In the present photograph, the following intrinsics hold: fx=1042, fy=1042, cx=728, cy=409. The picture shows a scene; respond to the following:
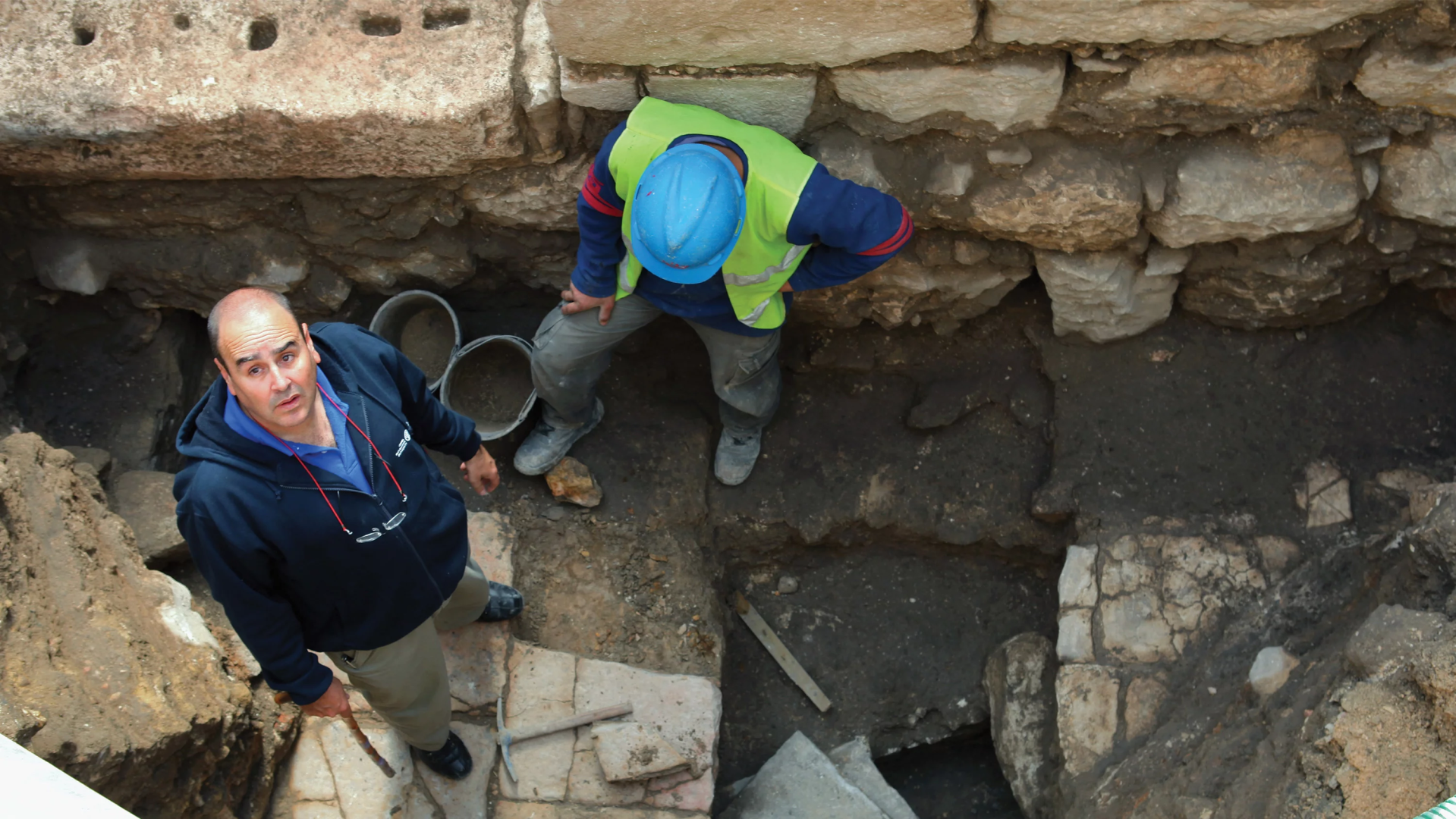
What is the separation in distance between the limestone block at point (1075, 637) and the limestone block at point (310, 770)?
7.92ft

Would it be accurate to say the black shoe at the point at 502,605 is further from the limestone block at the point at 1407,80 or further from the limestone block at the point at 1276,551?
the limestone block at the point at 1407,80

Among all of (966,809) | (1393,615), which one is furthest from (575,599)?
(1393,615)

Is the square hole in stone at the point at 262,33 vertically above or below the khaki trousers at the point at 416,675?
above

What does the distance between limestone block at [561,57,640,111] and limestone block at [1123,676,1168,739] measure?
2505 mm

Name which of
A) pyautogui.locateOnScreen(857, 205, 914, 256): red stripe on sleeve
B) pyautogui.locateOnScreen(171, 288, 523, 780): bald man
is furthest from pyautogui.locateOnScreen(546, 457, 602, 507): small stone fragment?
pyautogui.locateOnScreen(857, 205, 914, 256): red stripe on sleeve

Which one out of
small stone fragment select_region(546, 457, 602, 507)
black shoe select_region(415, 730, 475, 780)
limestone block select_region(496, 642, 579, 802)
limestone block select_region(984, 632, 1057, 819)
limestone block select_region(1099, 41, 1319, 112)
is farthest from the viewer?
small stone fragment select_region(546, 457, 602, 507)

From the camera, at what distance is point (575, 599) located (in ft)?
12.7

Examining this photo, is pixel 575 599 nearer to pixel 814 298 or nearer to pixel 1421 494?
pixel 814 298

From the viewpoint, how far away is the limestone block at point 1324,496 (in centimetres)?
366

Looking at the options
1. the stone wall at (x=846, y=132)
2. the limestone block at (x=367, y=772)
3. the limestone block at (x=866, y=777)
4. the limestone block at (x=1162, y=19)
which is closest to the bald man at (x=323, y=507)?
the limestone block at (x=367, y=772)

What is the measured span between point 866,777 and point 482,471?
1741 millimetres

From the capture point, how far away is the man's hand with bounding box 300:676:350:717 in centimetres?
267

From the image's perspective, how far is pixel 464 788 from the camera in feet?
10.8

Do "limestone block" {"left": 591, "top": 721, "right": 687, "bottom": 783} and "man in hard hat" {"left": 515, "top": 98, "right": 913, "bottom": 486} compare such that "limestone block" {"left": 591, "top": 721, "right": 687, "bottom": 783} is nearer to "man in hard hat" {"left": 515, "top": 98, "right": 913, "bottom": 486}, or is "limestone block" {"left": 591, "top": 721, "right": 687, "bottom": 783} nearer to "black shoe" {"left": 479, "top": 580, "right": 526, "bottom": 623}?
"black shoe" {"left": 479, "top": 580, "right": 526, "bottom": 623}
